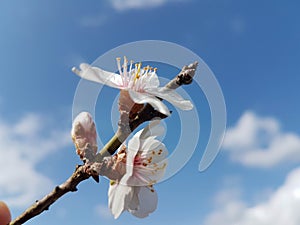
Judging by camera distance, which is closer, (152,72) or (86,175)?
(86,175)

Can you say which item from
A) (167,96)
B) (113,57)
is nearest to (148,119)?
(167,96)

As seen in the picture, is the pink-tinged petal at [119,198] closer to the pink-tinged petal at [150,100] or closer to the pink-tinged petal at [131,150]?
the pink-tinged petal at [131,150]

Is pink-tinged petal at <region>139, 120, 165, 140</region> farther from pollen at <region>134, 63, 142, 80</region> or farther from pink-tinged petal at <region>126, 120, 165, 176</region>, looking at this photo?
pollen at <region>134, 63, 142, 80</region>

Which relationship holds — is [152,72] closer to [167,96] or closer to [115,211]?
[167,96]

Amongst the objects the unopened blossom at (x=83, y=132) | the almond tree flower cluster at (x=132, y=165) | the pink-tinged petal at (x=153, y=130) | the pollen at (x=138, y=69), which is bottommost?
the almond tree flower cluster at (x=132, y=165)

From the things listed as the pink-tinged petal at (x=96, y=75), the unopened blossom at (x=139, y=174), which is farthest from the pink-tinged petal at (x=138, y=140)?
the pink-tinged petal at (x=96, y=75)

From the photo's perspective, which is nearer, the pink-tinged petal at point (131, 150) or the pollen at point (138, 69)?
the pink-tinged petal at point (131, 150)

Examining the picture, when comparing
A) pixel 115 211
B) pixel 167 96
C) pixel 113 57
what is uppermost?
pixel 113 57
